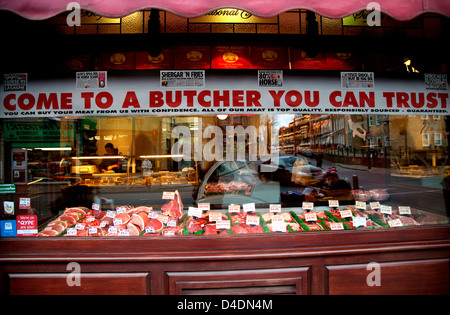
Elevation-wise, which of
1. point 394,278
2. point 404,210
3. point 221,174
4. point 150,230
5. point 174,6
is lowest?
point 394,278

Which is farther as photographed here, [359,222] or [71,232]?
[359,222]

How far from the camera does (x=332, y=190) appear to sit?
5.09 meters

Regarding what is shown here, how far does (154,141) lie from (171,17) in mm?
7282

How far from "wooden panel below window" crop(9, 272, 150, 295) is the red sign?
468mm

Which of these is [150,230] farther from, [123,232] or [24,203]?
[24,203]

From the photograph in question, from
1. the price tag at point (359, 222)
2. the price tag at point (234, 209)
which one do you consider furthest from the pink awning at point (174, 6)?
the price tag at point (234, 209)

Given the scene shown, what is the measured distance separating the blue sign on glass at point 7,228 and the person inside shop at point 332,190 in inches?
177

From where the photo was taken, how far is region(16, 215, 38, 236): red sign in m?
2.83

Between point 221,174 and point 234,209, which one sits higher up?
point 221,174

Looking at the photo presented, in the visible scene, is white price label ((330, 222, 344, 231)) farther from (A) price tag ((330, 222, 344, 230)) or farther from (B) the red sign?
(B) the red sign

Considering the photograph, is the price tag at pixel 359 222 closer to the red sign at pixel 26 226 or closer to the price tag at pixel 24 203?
the red sign at pixel 26 226

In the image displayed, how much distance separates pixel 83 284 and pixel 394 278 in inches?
133

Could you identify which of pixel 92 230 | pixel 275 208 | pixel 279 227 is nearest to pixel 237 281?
pixel 279 227

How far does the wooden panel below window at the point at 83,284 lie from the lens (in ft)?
8.32
